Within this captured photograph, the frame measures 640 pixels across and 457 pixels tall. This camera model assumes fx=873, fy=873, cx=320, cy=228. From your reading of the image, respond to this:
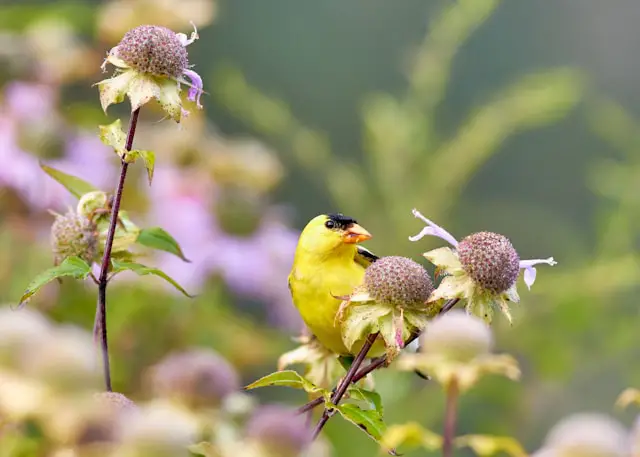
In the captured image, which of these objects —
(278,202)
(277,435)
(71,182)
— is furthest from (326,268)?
(278,202)

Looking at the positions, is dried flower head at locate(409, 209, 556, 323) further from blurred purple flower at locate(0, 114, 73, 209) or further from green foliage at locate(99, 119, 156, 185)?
blurred purple flower at locate(0, 114, 73, 209)

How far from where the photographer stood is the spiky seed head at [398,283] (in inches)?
11.0

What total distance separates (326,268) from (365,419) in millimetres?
139

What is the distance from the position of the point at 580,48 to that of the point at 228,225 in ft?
5.13

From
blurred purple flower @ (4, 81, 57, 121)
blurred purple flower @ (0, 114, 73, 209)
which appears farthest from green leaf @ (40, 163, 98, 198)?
blurred purple flower @ (4, 81, 57, 121)

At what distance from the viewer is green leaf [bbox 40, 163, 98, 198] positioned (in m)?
0.32

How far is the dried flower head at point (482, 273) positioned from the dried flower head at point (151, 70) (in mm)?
88

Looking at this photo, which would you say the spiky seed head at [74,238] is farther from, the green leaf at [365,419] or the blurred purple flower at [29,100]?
the blurred purple flower at [29,100]

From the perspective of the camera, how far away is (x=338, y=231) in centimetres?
39

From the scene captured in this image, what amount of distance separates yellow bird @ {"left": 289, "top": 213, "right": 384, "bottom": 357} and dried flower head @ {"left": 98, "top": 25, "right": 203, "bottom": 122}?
4.5 inches

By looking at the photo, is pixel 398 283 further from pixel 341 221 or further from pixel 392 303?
pixel 341 221

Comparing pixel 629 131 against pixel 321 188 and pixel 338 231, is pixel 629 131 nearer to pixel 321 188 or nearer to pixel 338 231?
pixel 321 188

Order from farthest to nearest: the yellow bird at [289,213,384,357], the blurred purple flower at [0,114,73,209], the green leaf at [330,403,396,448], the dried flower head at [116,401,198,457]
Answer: the blurred purple flower at [0,114,73,209], the yellow bird at [289,213,384,357], the green leaf at [330,403,396,448], the dried flower head at [116,401,198,457]

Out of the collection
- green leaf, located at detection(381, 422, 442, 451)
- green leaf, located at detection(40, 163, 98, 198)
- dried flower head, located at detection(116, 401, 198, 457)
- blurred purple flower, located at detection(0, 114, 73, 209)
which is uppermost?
blurred purple flower, located at detection(0, 114, 73, 209)
